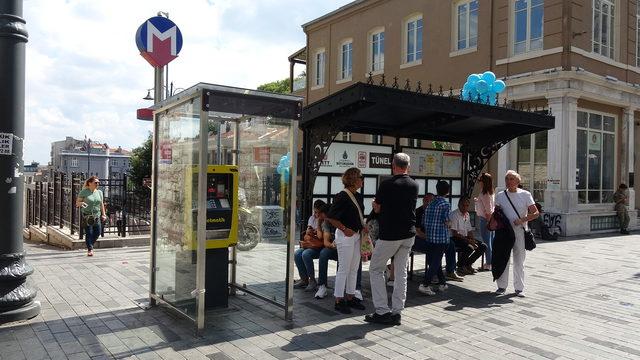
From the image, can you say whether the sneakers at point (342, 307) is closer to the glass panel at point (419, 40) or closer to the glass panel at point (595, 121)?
the glass panel at point (595, 121)

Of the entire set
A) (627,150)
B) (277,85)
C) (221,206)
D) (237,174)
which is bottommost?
(221,206)

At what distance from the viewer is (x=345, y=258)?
5.86m

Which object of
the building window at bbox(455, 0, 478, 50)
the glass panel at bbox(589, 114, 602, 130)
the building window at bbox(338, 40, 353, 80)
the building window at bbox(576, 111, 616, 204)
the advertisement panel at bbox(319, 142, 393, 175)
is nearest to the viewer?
the advertisement panel at bbox(319, 142, 393, 175)

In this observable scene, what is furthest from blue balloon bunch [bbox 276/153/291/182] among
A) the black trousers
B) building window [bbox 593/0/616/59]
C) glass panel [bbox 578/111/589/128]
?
building window [bbox 593/0/616/59]

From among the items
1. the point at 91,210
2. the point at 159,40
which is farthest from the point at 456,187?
the point at 91,210

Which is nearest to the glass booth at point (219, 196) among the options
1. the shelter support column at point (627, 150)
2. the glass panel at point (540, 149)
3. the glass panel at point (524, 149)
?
the glass panel at point (540, 149)

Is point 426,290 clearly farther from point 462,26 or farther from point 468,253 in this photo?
point 462,26

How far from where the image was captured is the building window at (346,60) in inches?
931

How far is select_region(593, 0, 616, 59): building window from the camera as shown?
53.2ft

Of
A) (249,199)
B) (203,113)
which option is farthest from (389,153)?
(203,113)

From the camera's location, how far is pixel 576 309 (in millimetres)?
6309

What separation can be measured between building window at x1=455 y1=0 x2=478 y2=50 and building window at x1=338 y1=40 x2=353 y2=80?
6442 millimetres

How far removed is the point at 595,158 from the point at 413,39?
8109mm

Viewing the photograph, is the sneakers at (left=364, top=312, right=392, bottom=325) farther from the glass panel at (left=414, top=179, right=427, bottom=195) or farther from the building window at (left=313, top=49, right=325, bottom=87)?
the building window at (left=313, top=49, right=325, bottom=87)
